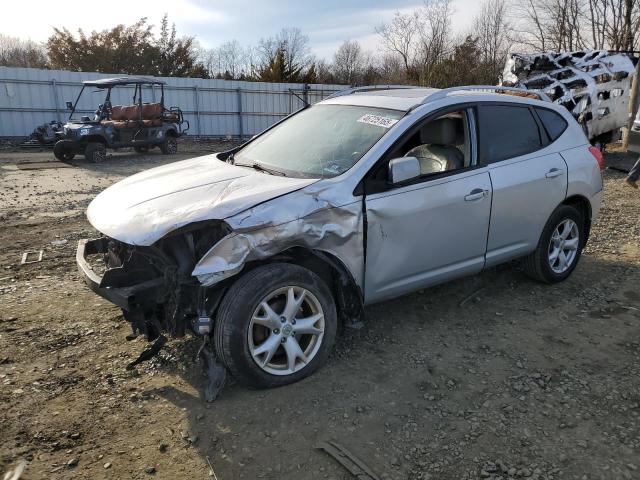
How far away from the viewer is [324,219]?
323cm

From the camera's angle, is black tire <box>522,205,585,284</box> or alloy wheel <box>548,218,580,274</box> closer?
black tire <box>522,205,585,284</box>

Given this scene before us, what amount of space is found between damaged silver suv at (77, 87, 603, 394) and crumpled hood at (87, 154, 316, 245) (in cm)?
1

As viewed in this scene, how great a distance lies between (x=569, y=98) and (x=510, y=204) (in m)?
9.10

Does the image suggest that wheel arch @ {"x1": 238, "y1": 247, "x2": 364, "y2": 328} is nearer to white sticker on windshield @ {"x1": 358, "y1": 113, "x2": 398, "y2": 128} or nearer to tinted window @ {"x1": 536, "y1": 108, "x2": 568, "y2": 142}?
white sticker on windshield @ {"x1": 358, "y1": 113, "x2": 398, "y2": 128}

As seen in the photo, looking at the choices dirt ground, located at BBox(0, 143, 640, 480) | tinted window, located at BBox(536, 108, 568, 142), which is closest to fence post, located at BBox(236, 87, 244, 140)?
dirt ground, located at BBox(0, 143, 640, 480)

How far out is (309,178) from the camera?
11.4ft

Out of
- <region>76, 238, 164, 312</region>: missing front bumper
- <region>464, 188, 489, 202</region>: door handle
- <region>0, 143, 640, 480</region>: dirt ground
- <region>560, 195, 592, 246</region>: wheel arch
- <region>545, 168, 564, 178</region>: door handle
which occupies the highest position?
<region>545, 168, 564, 178</region>: door handle

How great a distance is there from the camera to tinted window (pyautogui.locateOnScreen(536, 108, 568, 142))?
15.3 feet


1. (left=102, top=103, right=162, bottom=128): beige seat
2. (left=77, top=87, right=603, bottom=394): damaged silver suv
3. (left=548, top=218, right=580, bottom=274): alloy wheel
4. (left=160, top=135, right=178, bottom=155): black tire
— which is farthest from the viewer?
(left=160, top=135, right=178, bottom=155): black tire

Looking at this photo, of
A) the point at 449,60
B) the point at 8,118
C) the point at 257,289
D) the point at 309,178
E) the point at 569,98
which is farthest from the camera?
the point at 449,60

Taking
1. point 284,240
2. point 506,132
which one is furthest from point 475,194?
point 284,240

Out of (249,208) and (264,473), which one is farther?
(249,208)

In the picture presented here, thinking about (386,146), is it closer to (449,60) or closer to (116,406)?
(116,406)

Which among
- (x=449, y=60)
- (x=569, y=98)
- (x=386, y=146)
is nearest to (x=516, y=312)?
(x=386, y=146)
